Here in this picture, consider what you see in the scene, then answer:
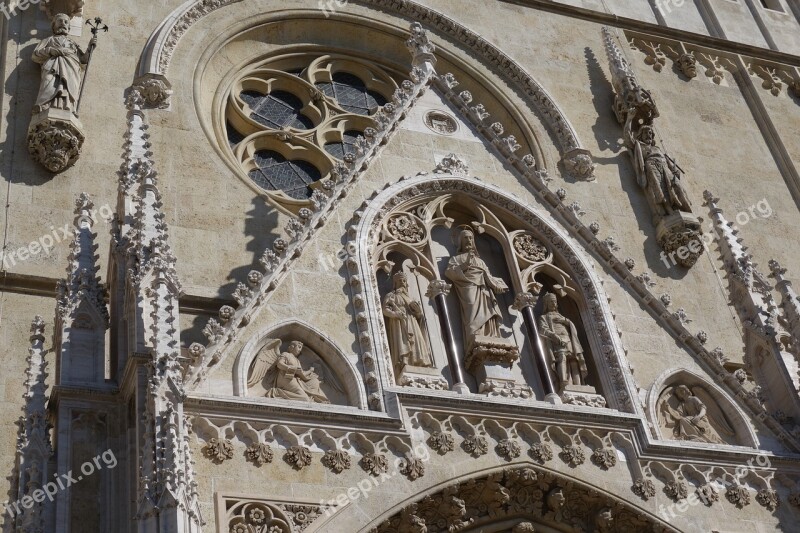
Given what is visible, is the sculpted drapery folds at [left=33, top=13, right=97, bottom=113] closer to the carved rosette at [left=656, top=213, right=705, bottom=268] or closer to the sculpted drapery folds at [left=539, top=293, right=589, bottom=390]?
the sculpted drapery folds at [left=539, top=293, right=589, bottom=390]

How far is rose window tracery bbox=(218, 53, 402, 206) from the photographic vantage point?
53.1 feet

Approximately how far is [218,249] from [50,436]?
370 cm

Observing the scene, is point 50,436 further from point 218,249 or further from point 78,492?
point 218,249

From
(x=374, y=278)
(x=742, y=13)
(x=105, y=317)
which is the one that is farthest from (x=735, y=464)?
(x=742, y=13)

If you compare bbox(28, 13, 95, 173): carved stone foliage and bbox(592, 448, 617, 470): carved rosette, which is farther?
bbox(28, 13, 95, 173): carved stone foliage

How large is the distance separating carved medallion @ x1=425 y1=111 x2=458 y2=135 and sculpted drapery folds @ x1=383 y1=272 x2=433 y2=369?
7.14ft

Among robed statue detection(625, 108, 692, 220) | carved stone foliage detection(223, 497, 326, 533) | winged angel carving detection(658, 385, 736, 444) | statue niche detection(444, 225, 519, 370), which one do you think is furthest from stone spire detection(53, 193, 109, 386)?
robed statue detection(625, 108, 692, 220)

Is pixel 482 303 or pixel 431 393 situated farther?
pixel 482 303

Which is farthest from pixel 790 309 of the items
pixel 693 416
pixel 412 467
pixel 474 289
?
pixel 412 467

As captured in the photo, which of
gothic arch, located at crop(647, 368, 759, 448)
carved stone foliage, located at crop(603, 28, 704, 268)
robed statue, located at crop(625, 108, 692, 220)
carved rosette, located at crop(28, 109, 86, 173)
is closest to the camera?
gothic arch, located at crop(647, 368, 759, 448)

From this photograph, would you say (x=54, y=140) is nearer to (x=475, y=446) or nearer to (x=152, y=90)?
(x=152, y=90)

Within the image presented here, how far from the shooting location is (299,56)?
17703mm

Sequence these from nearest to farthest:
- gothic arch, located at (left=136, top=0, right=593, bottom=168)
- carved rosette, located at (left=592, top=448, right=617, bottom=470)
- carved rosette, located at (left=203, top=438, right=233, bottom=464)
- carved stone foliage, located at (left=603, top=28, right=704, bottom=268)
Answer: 1. carved rosette, located at (left=203, top=438, right=233, bottom=464)
2. carved rosette, located at (left=592, top=448, right=617, bottom=470)
3. gothic arch, located at (left=136, top=0, right=593, bottom=168)
4. carved stone foliage, located at (left=603, top=28, right=704, bottom=268)

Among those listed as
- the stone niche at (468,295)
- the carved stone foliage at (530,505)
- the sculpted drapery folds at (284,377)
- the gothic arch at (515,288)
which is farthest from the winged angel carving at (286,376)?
the carved stone foliage at (530,505)
